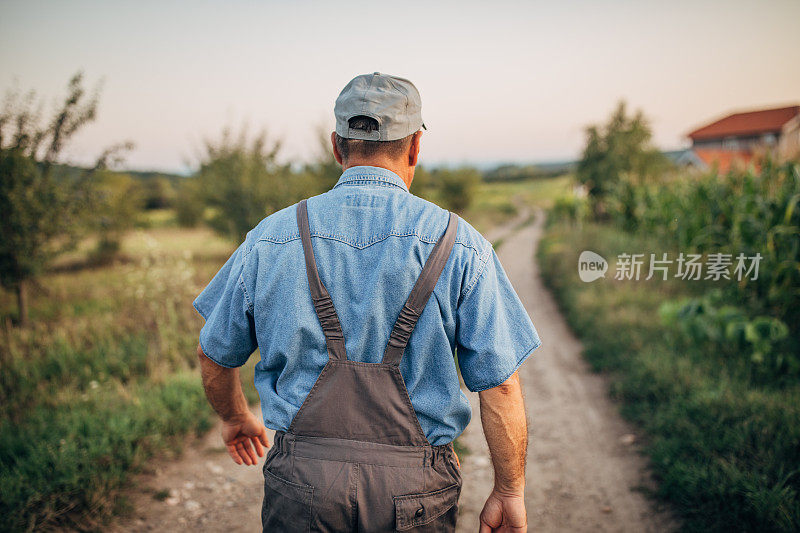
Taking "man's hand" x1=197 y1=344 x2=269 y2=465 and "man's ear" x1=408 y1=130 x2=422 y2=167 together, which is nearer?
"man's ear" x1=408 y1=130 x2=422 y2=167

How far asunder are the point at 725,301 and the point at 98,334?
27.0 ft

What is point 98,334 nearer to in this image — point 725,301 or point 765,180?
point 725,301

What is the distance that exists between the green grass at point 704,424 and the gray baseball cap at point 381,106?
3075 millimetres


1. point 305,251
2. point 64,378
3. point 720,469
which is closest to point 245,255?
point 305,251

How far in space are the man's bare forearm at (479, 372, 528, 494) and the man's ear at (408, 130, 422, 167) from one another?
0.86m

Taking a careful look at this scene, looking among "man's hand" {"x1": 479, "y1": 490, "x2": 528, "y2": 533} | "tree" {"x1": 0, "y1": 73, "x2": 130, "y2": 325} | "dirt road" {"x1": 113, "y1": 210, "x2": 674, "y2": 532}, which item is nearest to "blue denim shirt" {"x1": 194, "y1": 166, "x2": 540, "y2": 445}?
"man's hand" {"x1": 479, "y1": 490, "x2": 528, "y2": 533}

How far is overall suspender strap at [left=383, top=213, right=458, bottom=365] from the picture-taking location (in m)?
1.40

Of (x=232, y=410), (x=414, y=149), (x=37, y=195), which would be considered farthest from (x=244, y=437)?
(x=37, y=195)

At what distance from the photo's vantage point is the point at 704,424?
3.68 metres

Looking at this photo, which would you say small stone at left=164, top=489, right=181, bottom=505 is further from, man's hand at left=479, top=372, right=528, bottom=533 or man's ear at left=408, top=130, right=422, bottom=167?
man's ear at left=408, top=130, right=422, bottom=167

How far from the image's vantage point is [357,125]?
1.57m

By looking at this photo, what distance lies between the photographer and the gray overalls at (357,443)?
1393mm

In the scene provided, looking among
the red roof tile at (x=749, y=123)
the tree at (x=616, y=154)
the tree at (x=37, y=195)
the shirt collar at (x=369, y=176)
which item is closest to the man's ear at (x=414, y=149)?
the shirt collar at (x=369, y=176)

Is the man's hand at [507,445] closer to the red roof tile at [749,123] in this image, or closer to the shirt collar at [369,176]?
the shirt collar at [369,176]
